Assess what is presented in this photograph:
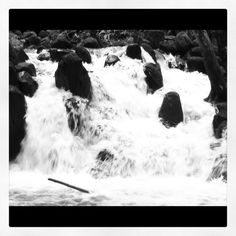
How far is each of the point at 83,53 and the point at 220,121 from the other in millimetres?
1285

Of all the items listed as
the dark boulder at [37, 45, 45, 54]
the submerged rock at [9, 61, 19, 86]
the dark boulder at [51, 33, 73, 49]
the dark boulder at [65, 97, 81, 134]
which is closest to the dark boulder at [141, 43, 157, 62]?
the dark boulder at [51, 33, 73, 49]

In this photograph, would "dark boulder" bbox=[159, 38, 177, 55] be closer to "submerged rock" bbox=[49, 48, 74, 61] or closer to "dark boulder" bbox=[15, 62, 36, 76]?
"submerged rock" bbox=[49, 48, 74, 61]

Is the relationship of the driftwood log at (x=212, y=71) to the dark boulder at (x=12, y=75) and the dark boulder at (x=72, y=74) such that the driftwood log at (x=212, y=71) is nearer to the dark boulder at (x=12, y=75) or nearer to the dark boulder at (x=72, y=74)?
the dark boulder at (x=72, y=74)

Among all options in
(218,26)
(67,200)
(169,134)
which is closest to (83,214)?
(67,200)

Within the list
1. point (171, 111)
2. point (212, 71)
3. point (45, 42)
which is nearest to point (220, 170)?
point (171, 111)

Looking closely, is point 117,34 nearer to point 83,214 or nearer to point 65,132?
point 65,132

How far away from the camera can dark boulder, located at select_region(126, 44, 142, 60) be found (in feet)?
13.6

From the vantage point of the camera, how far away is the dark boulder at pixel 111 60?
4.18 m

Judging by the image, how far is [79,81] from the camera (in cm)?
415

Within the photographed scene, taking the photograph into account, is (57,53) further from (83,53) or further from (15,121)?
(15,121)

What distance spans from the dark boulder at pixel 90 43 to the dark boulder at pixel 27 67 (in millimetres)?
458

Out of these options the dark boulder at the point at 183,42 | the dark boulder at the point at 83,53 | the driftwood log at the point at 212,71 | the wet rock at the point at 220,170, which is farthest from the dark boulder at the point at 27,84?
the wet rock at the point at 220,170

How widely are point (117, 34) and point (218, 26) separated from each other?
2.74 feet

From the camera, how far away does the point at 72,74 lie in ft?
13.6
